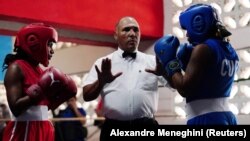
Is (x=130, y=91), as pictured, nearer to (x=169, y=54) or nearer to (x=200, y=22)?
(x=169, y=54)

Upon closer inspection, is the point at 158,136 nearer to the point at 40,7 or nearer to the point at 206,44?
the point at 206,44

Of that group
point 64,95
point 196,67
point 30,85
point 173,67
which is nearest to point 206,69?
point 196,67

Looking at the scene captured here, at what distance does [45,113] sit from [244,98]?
3068 millimetres

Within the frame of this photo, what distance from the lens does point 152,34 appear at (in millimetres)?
5645

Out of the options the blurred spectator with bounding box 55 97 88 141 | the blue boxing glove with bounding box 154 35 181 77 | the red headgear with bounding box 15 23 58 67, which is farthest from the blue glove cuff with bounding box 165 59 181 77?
the blurred spectator with bounding box 55 97 88 141

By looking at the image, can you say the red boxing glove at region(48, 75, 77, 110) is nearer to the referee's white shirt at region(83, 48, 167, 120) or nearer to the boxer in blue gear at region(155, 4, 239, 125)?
the referee's white shirt at region(83, 48, 167, 120)

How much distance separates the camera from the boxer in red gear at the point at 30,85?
2.21 m

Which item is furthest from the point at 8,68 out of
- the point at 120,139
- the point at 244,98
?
the point at 244,98

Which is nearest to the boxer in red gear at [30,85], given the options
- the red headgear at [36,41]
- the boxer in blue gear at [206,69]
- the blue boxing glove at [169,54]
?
the red headgear at [36,41]

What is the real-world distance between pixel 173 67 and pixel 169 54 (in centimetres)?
8

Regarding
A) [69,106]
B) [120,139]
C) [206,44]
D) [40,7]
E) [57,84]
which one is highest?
[40,7]

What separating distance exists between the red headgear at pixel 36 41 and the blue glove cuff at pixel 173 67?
0.69 meters

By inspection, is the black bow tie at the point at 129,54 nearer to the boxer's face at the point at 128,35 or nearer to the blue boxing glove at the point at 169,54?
the boxer's face at the point at 128,35

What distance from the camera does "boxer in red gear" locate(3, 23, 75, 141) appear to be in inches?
87.0
